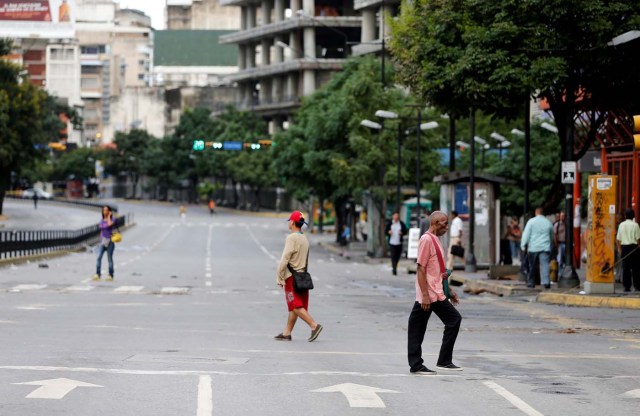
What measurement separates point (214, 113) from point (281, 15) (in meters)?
27.1

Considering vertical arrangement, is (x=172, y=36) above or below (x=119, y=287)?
above

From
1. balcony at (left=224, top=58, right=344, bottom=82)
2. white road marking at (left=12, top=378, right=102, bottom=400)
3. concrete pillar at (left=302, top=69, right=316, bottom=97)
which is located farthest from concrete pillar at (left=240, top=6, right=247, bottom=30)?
white road marking at (left=12, top=378, right=102, bottom=400)

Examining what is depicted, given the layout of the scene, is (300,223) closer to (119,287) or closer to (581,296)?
(581,296)

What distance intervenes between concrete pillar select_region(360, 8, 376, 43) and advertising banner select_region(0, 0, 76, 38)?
87.5 ft

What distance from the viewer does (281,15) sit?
146750 millimetres

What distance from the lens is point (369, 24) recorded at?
12731 centimetres

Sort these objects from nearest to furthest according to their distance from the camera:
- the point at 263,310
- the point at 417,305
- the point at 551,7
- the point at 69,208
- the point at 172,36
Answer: the point at 417,305
the point at 263,310
the point at 551,7
the point at 69,208
the point at 172,36

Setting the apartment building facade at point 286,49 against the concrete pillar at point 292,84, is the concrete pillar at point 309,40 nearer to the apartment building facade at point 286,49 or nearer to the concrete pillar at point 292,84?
the apartment building facade at point 286,49

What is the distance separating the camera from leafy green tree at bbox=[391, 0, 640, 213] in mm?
33312

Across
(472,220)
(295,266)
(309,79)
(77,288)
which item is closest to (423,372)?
(295,266)

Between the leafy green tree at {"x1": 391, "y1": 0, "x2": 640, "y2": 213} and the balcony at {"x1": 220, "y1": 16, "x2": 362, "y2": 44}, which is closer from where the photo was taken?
the leafy green tree at {"x1": 391, "y1": 0, "x2": 640, "y2": 213}

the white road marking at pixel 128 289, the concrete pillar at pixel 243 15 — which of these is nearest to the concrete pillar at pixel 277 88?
the concrete pillar at pixel 243 15

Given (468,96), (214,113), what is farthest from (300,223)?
(214,113)

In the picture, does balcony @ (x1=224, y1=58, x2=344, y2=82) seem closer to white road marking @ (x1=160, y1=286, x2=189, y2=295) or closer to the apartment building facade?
the apartment building facade
